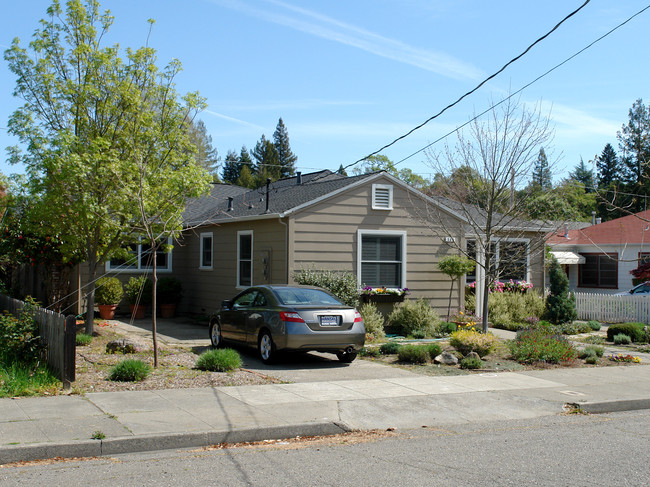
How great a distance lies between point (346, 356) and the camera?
11.9 m

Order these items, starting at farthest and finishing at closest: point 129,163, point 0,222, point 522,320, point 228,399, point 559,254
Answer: point 559,254, point 522,320, point 0,222, point 129,163, point 228,399

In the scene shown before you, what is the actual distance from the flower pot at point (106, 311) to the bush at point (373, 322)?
757cm

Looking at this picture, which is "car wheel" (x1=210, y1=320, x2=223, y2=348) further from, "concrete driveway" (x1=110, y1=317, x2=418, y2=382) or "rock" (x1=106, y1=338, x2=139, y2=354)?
"rock" (x1=106, y1=338, x2=139, y2=354)

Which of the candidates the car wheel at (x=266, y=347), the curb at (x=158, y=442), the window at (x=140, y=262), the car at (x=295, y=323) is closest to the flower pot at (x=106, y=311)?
the window at (x=140, y=262)

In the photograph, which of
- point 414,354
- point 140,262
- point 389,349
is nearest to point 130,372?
point 414,354

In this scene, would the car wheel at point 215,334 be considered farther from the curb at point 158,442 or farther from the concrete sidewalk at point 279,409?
the curb at point 158,442

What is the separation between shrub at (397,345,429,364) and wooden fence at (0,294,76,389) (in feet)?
19.4

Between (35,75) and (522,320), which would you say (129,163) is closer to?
(35,75)

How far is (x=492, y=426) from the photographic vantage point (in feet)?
25.6

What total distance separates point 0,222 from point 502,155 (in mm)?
12944

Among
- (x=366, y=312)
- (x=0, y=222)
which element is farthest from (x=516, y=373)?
(x=0, y=222)

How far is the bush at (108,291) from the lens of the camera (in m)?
18.2

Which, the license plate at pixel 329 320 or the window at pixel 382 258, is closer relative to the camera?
the license plate at pixel 329 320

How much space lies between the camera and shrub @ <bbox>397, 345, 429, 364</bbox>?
11.9 m
